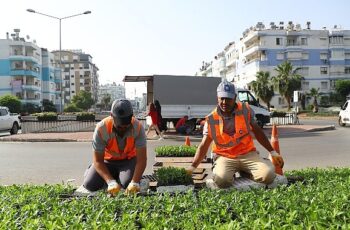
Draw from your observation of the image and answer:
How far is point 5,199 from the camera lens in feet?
14.0

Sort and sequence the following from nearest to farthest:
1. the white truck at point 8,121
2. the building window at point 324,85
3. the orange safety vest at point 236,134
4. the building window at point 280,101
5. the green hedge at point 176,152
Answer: the orange safety vest at point 236,134 < the green hedge at point 176,152 < the white truck at point 8,121 < the building window at point 280,101 < the building window at point 324,85

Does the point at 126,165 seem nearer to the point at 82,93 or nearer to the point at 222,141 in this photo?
the point at 222,141

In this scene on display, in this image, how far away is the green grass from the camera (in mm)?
3121

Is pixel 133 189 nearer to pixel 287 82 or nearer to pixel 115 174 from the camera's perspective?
pixel 115 174

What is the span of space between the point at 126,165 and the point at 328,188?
2.40 meters

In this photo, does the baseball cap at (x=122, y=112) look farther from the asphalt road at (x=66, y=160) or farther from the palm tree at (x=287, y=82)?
the palm tree at (x=287, y=82)

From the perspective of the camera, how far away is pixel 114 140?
5.33 m

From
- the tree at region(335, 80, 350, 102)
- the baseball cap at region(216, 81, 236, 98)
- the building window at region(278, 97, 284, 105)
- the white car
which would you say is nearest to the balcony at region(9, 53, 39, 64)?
the building window at region(278, 97, 284, 105)

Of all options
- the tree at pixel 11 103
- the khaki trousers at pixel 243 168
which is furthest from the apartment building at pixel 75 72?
the khaki trousers at pixel 243 168

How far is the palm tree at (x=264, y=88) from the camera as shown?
63719mm

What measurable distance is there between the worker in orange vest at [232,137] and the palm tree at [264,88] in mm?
59413

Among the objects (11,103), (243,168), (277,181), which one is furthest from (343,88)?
(277,181)

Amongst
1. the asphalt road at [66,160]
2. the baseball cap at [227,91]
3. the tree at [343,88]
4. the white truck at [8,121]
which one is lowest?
the asphalt road at [66,160]

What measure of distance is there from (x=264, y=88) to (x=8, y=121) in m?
45.8
